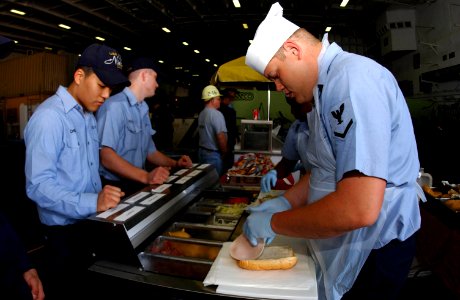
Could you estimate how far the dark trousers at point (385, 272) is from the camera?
1244mm

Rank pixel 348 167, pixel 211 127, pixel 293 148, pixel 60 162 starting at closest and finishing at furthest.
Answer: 1. pixel 348 167
2. pixel 60 162
3. pixel 293 148
4. pixel 211 127

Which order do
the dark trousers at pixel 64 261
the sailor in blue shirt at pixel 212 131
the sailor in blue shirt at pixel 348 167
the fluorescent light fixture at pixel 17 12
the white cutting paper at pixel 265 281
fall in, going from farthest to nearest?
the fluorescent light fixture at pixel 17 12 < the sailor in blue shirt at pixel 212 131 < the dark trousers at pixel 64 261 < the white cutting paper at pixel 265 281 < the sailor in blue shirt at pixel 348 167

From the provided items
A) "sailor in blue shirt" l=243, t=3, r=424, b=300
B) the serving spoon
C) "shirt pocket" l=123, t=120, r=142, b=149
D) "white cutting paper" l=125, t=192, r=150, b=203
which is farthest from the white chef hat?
"shirt pocket" l=123, t=120, r=142, b=149

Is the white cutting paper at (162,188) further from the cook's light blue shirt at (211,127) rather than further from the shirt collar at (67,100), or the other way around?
the cook's light blue shirt at (211,127)

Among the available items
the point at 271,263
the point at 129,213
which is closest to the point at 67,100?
the point at 129,213

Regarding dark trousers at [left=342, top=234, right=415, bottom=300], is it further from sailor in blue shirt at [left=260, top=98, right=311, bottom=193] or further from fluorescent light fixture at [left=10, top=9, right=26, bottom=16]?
fluorescent light fixture at [left=10, top=9, right=26, bottom=16]

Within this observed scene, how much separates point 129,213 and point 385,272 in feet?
3.74

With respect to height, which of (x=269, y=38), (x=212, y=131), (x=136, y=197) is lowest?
(x=136, y=197)

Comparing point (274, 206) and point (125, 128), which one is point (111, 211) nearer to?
point (274, 206)

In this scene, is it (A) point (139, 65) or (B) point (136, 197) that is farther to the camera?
(A) point (139, 65)

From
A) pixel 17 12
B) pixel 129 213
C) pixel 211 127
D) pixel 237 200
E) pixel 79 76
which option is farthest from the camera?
pixel 17 12

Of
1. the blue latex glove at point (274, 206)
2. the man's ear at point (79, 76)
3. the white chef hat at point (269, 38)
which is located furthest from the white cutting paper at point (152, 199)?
the white chef hat at point (269, 38)

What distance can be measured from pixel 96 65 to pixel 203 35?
36.8 ft

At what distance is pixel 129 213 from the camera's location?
1561 mm
